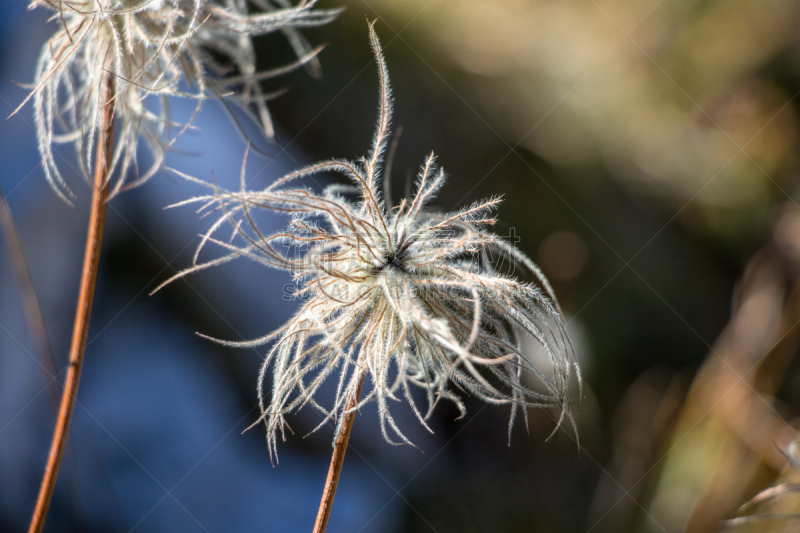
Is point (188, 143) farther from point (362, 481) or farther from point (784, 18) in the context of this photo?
point (784, 18)

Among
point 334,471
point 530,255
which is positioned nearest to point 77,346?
point 334,471

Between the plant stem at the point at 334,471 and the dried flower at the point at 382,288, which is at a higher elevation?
the dried flower at the point at 382,288

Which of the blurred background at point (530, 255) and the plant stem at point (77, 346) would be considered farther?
the blurred background at point (530, 255)

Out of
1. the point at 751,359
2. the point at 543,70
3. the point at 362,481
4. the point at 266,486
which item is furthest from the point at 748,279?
the point at 266,486

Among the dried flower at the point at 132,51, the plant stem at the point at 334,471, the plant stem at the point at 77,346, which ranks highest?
the dried flower at the point at 132,51

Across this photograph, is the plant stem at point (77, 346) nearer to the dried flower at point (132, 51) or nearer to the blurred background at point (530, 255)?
the dried flower at point (132, 51)

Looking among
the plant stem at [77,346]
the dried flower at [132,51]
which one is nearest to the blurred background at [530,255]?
the dried flower at [132,51]

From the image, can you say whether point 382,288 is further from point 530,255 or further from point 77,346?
point 530,255

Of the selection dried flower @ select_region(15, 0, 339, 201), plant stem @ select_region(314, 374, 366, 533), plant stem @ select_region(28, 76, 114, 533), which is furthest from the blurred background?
plant stem @ select_region(314, 374, 366, 533)
